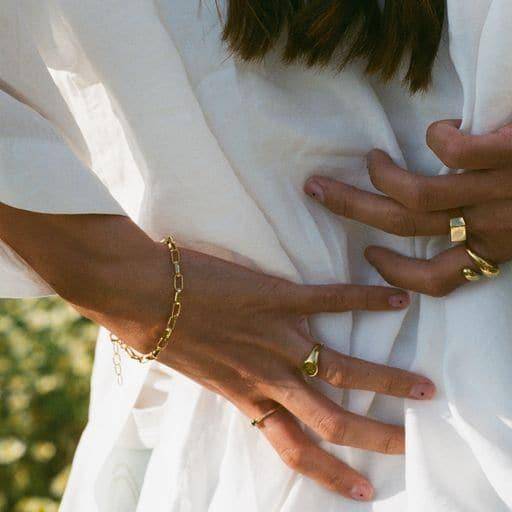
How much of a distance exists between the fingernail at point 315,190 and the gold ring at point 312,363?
0.19 m

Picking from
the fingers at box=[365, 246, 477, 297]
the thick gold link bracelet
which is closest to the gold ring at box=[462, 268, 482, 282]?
the fingers at box=[365, 246, 477, 297]

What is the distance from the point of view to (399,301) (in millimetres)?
1214

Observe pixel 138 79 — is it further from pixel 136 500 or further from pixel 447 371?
pixel 136 500

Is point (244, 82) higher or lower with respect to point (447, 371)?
higher

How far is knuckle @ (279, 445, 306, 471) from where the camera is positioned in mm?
1231

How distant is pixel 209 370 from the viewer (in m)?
1.26

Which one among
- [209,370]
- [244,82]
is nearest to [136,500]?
[209,370]

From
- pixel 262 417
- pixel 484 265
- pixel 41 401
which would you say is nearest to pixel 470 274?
pixel 484 265

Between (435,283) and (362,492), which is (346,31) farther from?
Answer: (362,492)

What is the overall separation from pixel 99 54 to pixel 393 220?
0.43m

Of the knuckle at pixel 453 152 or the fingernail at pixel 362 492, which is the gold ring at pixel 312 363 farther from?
the knuckle at pixel 453 152

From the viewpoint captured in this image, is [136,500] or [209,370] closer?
[209,370]

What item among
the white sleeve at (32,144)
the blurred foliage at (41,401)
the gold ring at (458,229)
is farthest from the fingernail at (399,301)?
the blurred foliage at (41,401)

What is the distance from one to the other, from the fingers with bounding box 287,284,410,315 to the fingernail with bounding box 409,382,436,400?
104mm
